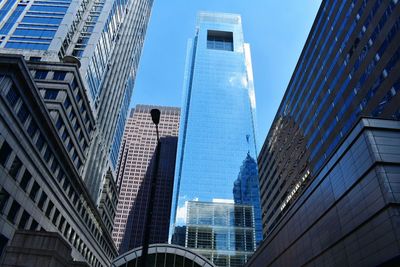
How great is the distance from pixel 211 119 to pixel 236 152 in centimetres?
2067

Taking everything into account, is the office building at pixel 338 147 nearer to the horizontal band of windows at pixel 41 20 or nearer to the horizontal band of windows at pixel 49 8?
the horizontal band of windows at pixel 41 20

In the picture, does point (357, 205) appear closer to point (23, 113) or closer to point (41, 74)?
point (23, 113)

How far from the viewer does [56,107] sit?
158ft

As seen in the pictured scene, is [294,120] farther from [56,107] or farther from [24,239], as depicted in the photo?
[24,239]

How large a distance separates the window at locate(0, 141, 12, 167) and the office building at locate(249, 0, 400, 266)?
25.4 meters

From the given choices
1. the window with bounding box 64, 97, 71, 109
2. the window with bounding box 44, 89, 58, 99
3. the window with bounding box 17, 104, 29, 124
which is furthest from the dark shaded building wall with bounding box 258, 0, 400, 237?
the window with bounding box 44, 89, 58, 99

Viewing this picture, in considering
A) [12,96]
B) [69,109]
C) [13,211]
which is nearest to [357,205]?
[13,211]

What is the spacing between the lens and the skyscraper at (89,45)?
63.8 metres

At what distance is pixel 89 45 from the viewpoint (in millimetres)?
68750

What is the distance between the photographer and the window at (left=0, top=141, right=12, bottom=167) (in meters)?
29.4

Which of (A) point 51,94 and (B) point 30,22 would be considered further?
(B) point 30,22

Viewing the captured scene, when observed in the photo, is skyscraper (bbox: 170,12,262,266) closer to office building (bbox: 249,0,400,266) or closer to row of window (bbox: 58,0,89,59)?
office building (bbox: 249,0,400,266)

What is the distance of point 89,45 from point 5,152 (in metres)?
43.6

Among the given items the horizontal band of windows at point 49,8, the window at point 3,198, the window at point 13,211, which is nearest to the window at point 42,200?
the window at point 13,211
